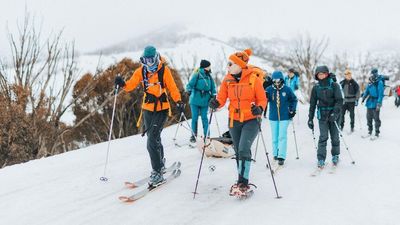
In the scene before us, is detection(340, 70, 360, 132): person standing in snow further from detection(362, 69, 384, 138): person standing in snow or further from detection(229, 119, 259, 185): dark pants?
detection(229, 119, 259, 185): dark pants

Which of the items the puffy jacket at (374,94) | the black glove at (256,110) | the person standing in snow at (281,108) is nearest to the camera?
the black glove at (256,110)

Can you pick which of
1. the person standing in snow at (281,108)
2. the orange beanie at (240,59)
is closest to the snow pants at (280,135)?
the person standing in snow at (281,108)

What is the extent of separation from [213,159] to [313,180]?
2781 mm

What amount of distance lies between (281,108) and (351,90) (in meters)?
5.92

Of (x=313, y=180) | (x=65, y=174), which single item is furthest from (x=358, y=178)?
(x=65, y=174)

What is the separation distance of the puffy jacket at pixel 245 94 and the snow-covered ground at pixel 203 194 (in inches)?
54.9

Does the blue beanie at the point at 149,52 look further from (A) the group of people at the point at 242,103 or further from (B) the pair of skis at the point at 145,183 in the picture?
(B) the pair of skis at the point at 145,183

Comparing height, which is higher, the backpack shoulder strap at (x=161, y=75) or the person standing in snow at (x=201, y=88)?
the backpack shoulder strap at (x=161, y=75)

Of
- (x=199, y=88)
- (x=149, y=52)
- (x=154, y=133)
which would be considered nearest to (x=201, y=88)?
(x=199, y=88)

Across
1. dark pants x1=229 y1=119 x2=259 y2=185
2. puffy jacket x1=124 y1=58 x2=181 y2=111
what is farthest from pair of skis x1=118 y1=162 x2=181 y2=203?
dark pants x1=229 y1=119 x2=259 y2=185

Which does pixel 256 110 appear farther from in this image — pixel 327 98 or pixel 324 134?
pixel 324 134

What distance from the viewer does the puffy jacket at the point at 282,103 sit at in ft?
27.3

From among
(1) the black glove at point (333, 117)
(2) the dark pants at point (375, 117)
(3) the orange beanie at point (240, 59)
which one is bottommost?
(2) the dark pants at point (375, 117)

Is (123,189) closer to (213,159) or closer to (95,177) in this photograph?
(95,177)
